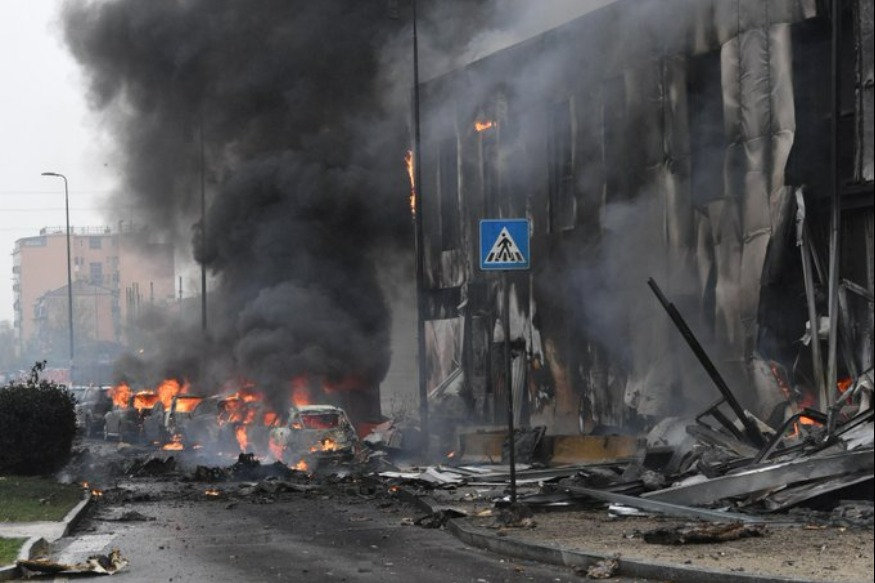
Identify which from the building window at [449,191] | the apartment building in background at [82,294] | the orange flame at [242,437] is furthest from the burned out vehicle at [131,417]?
the apartment building in background at [82,294]

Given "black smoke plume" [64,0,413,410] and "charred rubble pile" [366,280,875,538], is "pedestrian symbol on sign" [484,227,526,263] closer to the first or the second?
"charred rubble pile" [366,280,875,538]

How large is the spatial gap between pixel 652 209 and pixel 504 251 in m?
10.4

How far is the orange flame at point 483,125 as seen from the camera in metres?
29.6

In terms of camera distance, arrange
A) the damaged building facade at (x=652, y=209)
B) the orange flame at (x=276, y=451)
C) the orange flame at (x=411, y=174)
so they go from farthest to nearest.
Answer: the orange flame at (x=411, y=174)
the orange flame at (x=276, y=451)
the damaged building facade at (x=652, y=209)

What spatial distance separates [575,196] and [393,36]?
47.5ft

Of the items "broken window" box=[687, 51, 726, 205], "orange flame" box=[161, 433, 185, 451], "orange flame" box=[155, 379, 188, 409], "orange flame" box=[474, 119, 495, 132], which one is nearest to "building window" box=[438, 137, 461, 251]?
"orange flame" box=[474, 119, 495, 132]

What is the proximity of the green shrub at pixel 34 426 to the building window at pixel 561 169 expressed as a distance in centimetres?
1029

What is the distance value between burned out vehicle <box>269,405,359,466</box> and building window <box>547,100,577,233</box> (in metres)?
5.96

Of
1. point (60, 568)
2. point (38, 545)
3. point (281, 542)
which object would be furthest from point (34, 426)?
point (60, 568)

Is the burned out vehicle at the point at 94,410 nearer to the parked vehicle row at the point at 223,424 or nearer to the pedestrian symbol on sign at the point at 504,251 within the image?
the parked vehicle row at the point at 223,424

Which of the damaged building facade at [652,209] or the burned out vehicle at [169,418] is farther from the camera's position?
the burned out vehicle at [169,418]

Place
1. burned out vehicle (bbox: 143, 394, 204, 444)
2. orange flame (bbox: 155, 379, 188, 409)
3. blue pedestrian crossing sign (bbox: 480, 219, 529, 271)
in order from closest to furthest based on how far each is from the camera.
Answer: blue pedestrian crossing sign (bbox: 480, 219, 529, 271) → burned out vehicle (bbox: 143, 394, 204, 444) → orange flame (bbox: 155, 379, 188, 409)

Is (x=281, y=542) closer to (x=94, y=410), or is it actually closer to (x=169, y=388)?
(x=169, y=388)

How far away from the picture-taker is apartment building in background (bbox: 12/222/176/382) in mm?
97188
